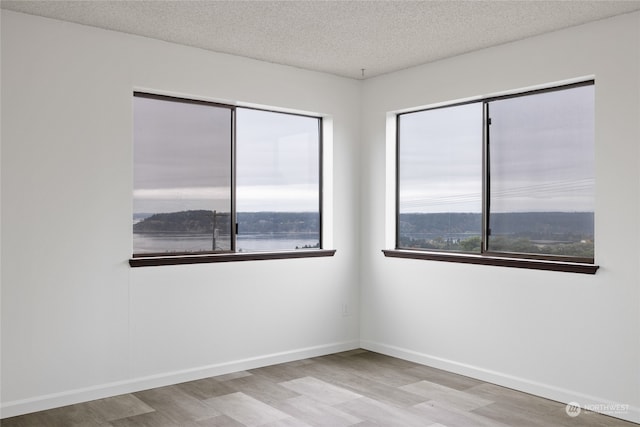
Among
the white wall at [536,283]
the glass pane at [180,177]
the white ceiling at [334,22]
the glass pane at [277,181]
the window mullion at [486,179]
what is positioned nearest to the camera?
the white ceiling at [334,22]

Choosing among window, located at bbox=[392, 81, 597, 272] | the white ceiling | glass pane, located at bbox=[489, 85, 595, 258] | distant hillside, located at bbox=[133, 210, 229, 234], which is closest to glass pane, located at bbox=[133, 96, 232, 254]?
distant hillside, located at bbox=[133, 210, 229, 234]

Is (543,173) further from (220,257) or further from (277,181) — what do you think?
(220,257)

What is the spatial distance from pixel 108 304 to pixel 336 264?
2151mm

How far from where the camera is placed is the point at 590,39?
12.9 ft

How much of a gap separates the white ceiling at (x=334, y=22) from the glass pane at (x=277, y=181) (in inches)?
28.3

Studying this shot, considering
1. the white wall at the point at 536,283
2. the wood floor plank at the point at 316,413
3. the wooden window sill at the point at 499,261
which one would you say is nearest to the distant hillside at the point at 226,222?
the white wall at the point at 536,283

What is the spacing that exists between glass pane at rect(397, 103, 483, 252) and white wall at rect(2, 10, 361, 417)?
4.26 feet

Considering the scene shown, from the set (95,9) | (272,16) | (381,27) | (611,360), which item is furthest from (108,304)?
(611,360)

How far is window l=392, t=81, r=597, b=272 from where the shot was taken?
4168mm

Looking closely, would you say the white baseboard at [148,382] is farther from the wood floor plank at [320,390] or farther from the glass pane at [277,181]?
the glass pane at [277,181]

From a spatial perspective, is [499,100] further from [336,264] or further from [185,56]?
[185,56]

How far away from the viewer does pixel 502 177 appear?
4.62m

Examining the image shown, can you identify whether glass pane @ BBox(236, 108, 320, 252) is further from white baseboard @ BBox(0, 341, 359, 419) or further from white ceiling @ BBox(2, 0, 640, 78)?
white baseboard @ BBox(0, 341, 359, 419)

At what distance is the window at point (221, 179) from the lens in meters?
4.52
